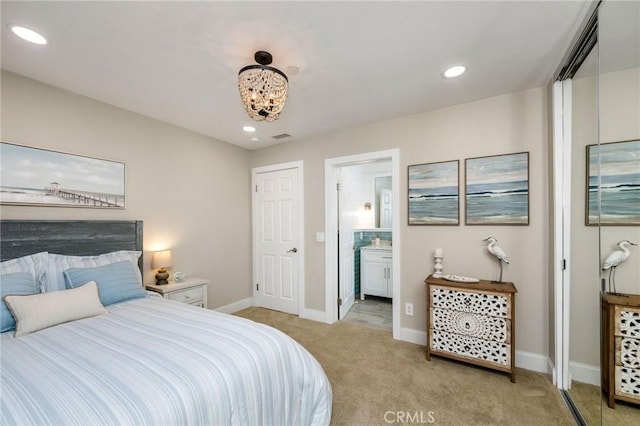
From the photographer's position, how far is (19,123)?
2094 millimetres

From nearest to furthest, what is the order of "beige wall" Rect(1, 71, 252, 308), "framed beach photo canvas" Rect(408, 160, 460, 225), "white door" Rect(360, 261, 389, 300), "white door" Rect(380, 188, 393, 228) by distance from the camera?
1. "beige wall" Rect(1, 71, 252, 308)
2. "framed beach photo canvas" Rect(408, 160, 460, 225)
3. "white door" Rect(360, 261, 389, 300)
4. "white door" Rect(380, 188, 393, 228)

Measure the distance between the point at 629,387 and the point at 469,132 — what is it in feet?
7.01

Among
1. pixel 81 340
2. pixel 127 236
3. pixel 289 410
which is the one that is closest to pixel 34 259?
pixel 127 236

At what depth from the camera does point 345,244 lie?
12.5 feet

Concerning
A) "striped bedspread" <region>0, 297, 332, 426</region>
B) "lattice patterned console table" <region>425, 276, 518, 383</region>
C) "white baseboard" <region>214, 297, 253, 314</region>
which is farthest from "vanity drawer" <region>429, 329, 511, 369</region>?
"white baseboard" <region>214, 297, 253, 314</region>

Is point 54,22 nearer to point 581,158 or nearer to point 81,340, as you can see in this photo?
point 81,340

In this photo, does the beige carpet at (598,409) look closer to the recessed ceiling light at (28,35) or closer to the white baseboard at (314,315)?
the white baseboard at (314,315)

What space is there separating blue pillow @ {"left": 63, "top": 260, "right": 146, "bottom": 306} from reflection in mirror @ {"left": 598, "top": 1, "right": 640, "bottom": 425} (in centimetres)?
339

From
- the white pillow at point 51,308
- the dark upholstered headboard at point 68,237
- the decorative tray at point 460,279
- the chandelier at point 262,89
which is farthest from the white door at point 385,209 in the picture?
the white pillow at point 51,308

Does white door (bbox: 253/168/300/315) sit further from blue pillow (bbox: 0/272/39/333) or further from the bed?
blue pillow (bbox: 0/272/39/333)

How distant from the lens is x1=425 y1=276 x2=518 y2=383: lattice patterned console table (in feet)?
7.21

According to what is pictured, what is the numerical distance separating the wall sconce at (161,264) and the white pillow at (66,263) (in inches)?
13.4

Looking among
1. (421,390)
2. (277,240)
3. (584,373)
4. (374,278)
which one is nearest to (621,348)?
(584,373)

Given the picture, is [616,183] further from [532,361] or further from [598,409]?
[532,361]
